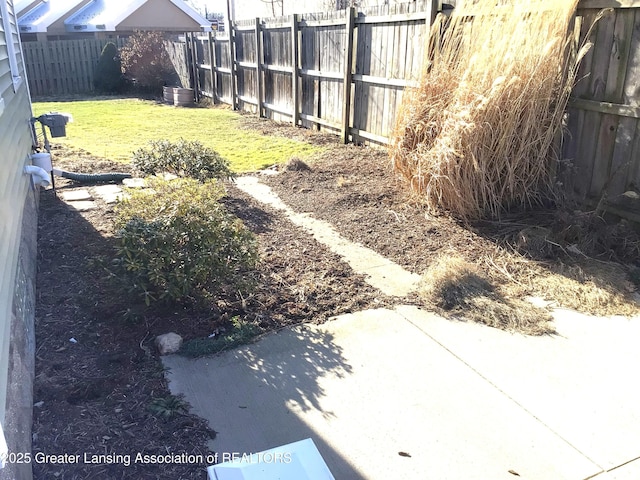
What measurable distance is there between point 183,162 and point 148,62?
1290 cm

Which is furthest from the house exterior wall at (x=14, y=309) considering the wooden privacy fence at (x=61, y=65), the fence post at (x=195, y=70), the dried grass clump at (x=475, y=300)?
the wooden privacy fence at (x=61, y=65)

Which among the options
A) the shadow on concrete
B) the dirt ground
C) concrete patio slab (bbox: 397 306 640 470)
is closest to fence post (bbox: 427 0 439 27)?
the dirt ground

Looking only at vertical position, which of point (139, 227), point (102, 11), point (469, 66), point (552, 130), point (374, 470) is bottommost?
point (374, 470)

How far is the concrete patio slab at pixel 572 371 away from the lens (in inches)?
100

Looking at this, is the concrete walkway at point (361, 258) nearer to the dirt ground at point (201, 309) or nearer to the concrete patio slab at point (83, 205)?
the dirt ground at point (201, 309)

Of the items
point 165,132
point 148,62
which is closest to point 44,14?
point 148,62

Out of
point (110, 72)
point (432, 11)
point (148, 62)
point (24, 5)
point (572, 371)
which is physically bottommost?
point (572, 371)

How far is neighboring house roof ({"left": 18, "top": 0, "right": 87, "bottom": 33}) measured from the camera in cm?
2688

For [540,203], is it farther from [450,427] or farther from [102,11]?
[102,11]

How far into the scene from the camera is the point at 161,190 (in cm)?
409

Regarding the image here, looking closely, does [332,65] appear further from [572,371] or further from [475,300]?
[572,371]

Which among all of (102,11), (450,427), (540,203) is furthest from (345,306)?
(102,11)

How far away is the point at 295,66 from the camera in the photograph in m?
10.5

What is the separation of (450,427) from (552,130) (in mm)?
3267
